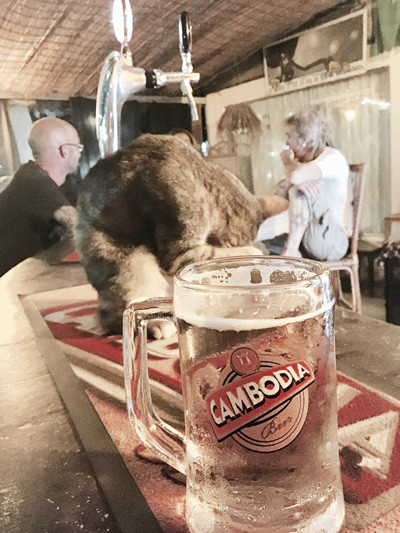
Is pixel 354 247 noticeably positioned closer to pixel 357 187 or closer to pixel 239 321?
pixel 357 187

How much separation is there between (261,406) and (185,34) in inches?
32.0

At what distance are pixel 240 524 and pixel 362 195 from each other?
34.1 inches

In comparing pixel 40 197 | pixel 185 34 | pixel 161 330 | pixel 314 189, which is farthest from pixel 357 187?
pixel 40 197

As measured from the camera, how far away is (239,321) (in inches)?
10.1

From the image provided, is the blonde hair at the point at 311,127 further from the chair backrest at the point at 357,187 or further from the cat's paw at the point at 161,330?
the cat's paw at the point at 161,330

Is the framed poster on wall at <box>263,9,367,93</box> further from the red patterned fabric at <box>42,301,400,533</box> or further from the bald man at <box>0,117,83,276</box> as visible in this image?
the red patterned fabric at <box>42,301,400,533</box>

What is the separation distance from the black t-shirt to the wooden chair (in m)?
0.64

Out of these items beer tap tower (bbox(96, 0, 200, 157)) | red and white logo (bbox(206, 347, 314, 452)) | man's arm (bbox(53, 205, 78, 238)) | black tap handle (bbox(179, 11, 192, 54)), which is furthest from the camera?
man's arm (bbox(53, 205, 78, 238))

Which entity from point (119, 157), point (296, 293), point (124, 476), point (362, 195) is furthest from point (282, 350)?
point (362, 195)

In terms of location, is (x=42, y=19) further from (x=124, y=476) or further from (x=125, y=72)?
(x=124, y=476)

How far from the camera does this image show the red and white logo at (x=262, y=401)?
0.82ft

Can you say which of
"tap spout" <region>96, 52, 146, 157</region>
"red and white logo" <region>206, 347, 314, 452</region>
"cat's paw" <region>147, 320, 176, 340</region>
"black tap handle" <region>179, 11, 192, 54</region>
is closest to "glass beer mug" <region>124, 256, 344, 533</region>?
"red and white logo" <region>206, 347, 314, 452</region>

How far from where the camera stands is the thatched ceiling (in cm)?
87

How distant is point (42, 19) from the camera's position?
2.82 feet
